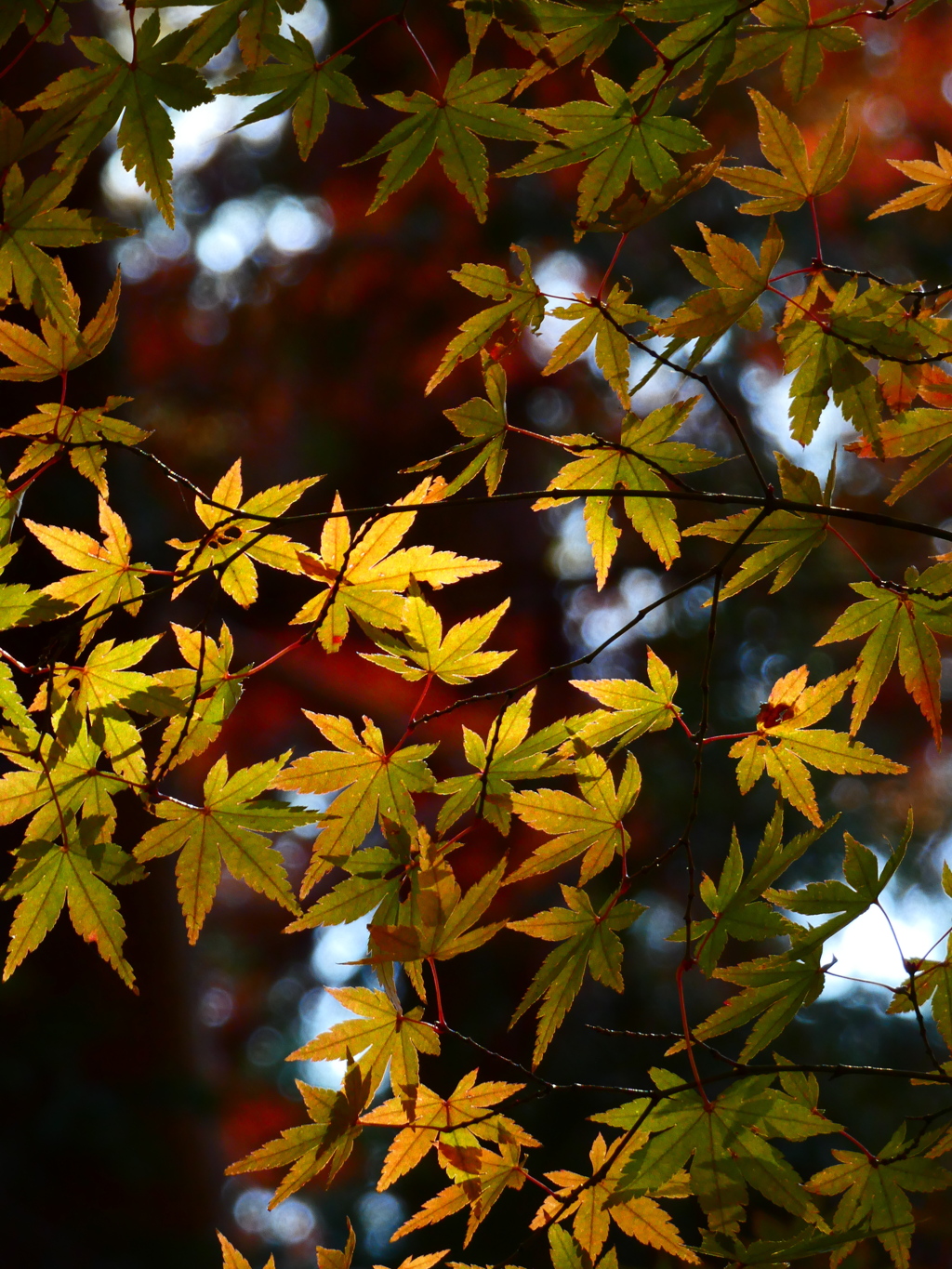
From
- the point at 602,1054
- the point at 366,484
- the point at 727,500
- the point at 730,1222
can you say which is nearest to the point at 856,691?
the point at 727,500

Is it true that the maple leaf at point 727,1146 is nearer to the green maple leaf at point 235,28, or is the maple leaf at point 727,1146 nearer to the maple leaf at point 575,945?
the maple leaf at point 575,945

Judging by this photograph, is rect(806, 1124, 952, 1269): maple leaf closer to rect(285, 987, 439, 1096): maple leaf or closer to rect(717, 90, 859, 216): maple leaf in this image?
rect(285, 987, 439, 1096): maple leaf

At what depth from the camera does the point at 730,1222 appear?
831 mm

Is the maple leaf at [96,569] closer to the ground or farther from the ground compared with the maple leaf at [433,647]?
farther from the ground

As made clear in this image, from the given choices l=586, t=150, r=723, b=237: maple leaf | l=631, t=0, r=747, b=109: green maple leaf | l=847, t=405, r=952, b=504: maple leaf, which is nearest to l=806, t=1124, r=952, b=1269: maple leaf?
l=847, t=405, r=952, b=504: maple leaf

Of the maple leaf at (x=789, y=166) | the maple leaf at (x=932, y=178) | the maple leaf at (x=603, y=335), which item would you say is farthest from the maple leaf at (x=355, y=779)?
the maple leaf at (x=932, y=178)

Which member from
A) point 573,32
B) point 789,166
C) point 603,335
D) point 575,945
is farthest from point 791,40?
point 575,945

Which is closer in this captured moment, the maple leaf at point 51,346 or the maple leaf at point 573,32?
the maple leaf at point 573,32

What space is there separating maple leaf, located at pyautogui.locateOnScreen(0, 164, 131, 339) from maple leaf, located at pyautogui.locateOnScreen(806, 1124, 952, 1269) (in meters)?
1.16

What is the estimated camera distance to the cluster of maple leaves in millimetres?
844

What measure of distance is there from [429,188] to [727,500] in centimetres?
702

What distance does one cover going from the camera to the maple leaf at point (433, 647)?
921 mm

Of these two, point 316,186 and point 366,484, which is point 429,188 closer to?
point 316,186

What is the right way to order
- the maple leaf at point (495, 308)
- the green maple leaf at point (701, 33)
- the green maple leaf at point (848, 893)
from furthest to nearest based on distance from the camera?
the maple leaf at point (495, 308), the green maple leaf at point (848, 893), the green maple leaf at point (701, 33)
